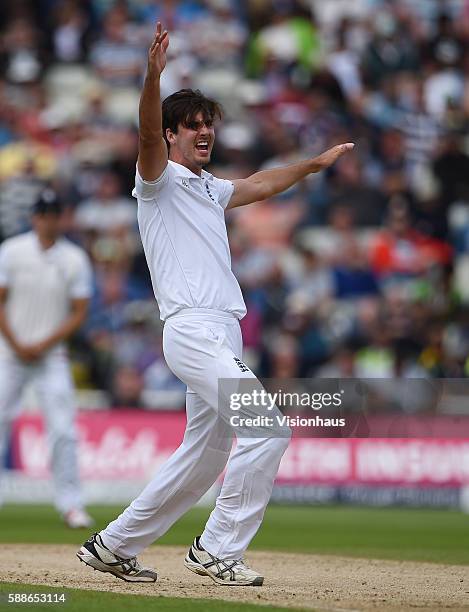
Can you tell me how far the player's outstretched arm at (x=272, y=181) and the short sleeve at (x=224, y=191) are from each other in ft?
0.16

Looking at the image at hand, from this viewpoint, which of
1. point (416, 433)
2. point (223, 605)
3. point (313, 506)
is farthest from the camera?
point (313, 506)

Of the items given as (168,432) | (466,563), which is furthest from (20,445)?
(466,563)

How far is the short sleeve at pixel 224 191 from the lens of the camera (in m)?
7.07

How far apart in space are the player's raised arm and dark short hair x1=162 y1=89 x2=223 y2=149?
36cm

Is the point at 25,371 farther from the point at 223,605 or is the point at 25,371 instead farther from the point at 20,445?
the point at 223,605

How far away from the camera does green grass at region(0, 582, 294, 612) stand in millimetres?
5777

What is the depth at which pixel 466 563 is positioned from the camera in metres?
8.45

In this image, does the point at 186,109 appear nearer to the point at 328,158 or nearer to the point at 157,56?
the point at 157,56

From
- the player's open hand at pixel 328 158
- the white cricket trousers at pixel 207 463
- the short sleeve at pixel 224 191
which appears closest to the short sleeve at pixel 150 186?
the short sleeve at pixel 224 191

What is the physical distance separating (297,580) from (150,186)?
90.1 inches

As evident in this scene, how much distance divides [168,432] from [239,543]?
303 inches

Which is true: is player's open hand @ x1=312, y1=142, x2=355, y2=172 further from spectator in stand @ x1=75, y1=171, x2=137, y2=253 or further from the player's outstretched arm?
spectator in stand @ x1=75, y1=171, x2=137, y2=253

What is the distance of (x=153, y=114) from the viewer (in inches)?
243

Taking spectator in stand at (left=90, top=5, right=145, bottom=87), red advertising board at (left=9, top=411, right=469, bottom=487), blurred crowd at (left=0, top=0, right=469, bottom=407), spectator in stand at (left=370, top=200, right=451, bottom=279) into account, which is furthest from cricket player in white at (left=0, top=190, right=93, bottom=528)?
spectator in stand at (left=90, top=5, right=145, bottom=87)
